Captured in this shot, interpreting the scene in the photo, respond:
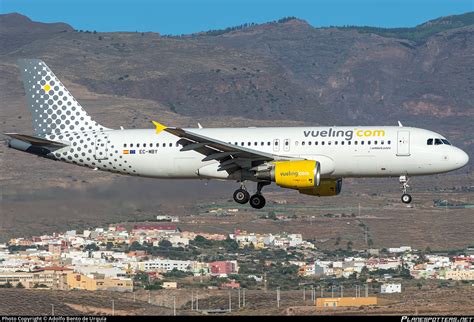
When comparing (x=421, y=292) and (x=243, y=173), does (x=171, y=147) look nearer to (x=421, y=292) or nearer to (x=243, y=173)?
(x=243, y=173)

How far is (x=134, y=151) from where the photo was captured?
75375 mm

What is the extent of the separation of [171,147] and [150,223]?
121 m

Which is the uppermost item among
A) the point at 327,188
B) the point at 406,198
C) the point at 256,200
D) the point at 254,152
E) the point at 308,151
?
the point at 308,151

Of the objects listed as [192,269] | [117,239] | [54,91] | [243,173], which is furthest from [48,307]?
[117,239]

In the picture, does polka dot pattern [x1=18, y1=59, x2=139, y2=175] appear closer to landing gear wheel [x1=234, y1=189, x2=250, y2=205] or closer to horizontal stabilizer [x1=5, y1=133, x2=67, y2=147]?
horizontal stabilizer [x1=5, y1=133, x2=67, y2=147]

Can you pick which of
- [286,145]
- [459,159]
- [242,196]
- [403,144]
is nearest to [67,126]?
[242,196]

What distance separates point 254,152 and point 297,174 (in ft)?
9.07

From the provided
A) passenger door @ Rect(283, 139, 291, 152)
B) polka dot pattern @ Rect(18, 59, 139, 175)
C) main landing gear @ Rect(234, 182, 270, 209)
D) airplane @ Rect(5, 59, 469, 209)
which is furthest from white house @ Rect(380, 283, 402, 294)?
passenger door @ Rect(283, 139, 291, 152)

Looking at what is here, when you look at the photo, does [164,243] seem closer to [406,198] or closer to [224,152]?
[224,152]

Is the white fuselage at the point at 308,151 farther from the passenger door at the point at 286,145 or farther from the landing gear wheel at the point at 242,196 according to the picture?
the landing gear wheel at the point at 242,196

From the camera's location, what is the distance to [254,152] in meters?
70.6

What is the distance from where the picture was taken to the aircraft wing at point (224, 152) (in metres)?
69.9

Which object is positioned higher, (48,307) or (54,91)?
(54,91)

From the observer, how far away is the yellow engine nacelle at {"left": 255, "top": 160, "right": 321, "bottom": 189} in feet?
229
